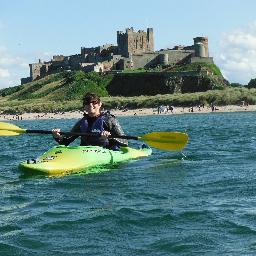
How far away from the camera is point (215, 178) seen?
12.6 metres

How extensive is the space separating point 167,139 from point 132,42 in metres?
108

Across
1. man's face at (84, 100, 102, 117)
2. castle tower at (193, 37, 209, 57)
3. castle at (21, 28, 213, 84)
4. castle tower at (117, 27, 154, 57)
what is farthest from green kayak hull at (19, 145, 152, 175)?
castle tower at (117, 27, 154, 57)

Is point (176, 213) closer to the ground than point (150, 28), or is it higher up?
closer to the ground

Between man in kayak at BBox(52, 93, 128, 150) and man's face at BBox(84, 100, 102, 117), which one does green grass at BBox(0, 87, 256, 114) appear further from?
man's face at BBox(84, 100, 102, 117)

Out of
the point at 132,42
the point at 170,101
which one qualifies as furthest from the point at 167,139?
the point at 132,42

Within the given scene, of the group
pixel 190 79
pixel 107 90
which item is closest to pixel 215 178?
pixel 190 79

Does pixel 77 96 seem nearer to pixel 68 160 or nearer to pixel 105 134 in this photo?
pixel 105 134

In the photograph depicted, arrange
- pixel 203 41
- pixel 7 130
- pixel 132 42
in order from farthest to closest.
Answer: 1. pixel 132 42
2. pixel 203 41
3. pixel 7 130

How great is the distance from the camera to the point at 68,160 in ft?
45.2

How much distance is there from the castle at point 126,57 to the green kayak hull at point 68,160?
310 ft

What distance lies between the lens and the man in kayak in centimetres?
1447

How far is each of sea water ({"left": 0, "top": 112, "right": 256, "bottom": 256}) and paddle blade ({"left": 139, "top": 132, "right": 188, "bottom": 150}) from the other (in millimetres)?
1238

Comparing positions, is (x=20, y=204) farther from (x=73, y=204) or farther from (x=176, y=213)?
(x=176, y=213)

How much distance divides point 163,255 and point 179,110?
67888 mm
